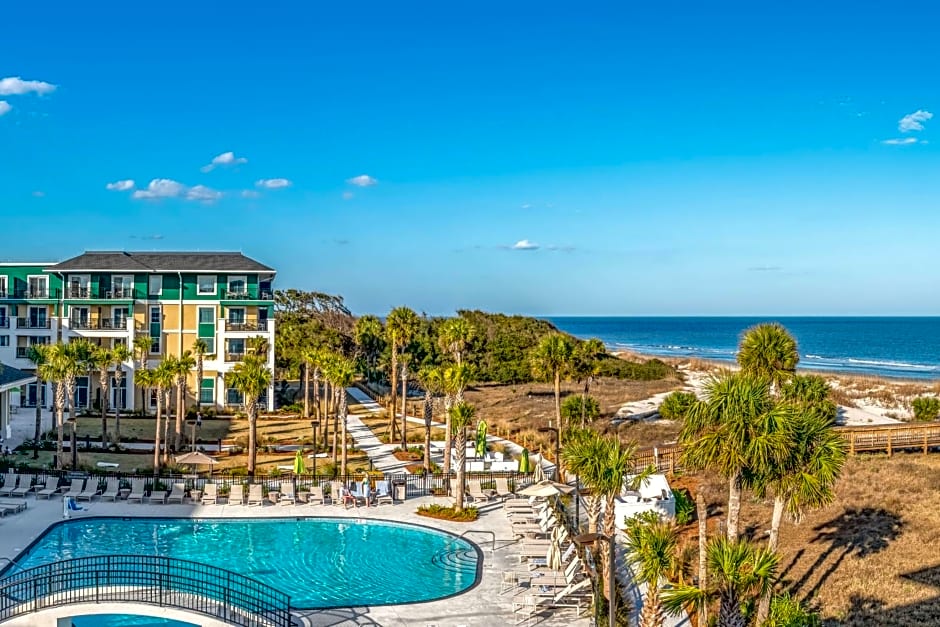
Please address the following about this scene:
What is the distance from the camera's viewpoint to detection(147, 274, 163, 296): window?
4725cm

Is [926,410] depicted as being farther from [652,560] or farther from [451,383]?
[652,560]

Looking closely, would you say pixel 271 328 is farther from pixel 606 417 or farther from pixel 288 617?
pixel 288 617

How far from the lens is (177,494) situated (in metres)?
25.0

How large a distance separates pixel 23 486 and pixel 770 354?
24.9 meters

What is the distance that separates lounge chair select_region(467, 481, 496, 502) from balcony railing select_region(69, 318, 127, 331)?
3005 centimetres

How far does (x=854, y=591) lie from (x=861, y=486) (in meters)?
9.37

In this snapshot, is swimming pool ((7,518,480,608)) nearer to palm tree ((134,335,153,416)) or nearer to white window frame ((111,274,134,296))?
palm tree ((134,335,153,416))

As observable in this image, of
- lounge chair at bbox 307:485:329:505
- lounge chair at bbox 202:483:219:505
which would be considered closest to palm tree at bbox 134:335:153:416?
lounge chair at bbox 202:483:219:505

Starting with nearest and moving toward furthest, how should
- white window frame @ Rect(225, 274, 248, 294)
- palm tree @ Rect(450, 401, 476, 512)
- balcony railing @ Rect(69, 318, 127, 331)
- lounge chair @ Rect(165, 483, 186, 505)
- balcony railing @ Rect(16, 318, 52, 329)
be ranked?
palm tree @ Rect(450, 401, 476, 512), lounge chair @ Rect(165, 483, 186, 505), balcony railing @ Rect(69, 318, 127, 331), white window frame @ Rect(225, 274, 248, 294), balcony railing @ Rect(16, 318, 52, 329)

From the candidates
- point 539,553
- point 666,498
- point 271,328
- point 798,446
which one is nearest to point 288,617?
point 539,553

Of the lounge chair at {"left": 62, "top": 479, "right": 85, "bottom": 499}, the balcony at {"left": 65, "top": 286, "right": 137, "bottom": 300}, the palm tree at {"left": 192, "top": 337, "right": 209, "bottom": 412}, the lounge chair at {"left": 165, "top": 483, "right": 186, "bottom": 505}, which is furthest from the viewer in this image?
the balcony at {"left": 65, "top": 286, "right": 137, "bottom": 300}

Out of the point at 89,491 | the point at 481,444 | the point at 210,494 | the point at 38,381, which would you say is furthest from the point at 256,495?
the point at 38,381

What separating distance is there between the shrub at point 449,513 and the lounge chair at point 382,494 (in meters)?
1.55

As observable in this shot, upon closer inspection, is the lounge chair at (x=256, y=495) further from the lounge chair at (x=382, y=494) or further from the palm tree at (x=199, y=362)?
the palm tree at (x=199, y=362)
